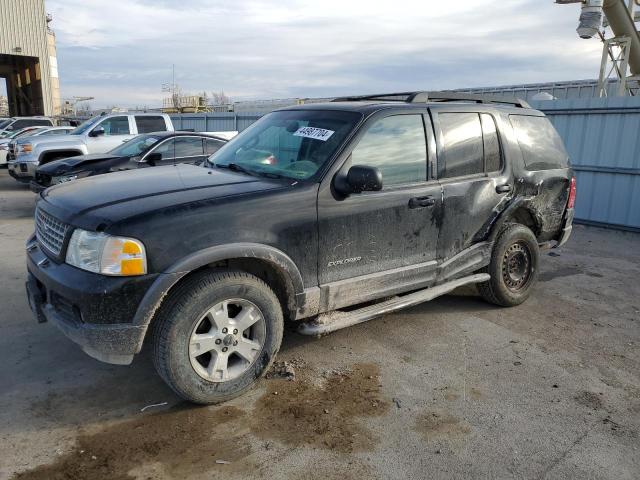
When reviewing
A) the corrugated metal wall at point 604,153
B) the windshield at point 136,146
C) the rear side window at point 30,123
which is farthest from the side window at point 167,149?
the rear side window at point 30,123

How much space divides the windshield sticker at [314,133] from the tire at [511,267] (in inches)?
80.6

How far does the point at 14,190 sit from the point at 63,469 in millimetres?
12543

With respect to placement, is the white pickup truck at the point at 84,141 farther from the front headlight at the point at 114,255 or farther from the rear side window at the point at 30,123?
the rear side window at the point at 30,123

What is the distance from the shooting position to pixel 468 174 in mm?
4441

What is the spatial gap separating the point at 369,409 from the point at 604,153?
26.4ft

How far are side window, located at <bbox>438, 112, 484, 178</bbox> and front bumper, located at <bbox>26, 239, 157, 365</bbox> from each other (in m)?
2.59

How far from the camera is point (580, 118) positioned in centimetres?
958

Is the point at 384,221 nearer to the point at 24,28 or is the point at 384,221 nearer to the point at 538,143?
the point at 538,143

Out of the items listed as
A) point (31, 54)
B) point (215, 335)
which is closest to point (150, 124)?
point (215, 335)

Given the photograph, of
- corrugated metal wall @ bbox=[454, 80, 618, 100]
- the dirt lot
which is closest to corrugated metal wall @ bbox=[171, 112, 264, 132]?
corrugated metal wall @ bbox=[454, 80, 618, 100]

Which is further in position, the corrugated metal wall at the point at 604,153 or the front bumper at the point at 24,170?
the front bumper at the point at 24,170

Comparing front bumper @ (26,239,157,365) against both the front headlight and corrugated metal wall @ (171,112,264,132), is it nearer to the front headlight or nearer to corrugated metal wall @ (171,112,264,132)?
the front headlight

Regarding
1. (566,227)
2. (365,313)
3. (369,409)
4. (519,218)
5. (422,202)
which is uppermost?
(422,202)

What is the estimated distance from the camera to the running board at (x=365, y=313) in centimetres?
362
